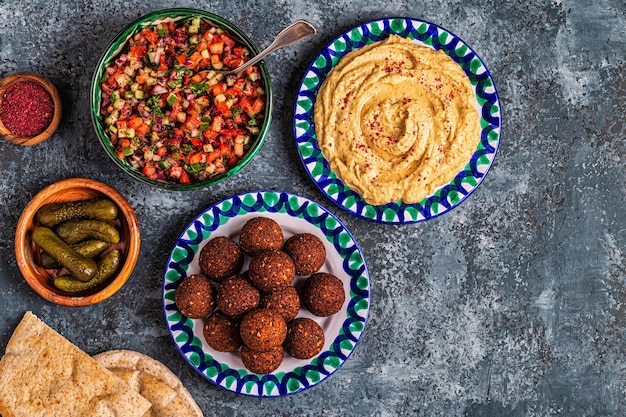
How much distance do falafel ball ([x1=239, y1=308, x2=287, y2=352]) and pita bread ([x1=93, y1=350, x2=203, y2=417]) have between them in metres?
0.71

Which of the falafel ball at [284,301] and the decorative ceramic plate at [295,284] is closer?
the falafel ball at [284,301]

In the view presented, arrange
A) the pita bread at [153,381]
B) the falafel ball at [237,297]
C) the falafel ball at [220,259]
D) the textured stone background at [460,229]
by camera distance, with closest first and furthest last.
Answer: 1. the falafel ball at [237,297]
2. the falafel ball at [220,259]
3. the pita bread at [153,381]
4. the textured stone background at [460,229]

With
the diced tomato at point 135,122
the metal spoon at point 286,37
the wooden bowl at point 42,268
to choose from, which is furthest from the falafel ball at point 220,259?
the metal spoon at point 286,37

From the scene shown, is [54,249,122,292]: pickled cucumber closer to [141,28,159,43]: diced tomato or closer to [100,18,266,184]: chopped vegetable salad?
[100,18,266,184]: chopped vegetable salad

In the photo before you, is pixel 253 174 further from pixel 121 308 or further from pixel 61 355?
pixel 61 355

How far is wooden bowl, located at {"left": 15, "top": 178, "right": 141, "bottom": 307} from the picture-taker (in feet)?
11.4

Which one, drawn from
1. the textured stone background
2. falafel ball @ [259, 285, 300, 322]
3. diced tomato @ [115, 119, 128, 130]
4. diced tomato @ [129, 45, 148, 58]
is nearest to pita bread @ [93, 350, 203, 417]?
the textured stone background

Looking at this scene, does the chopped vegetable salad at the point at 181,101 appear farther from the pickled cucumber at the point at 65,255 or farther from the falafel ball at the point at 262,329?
the falafel ball at the point at 262,329

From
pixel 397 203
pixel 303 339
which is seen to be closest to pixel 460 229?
pixel 397 203

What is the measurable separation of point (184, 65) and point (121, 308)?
5.08ft

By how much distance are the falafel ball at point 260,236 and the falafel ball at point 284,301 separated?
0.82ft

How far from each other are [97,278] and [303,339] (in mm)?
1218

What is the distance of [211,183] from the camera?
346 cm

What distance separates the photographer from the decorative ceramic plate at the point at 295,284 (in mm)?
3670
